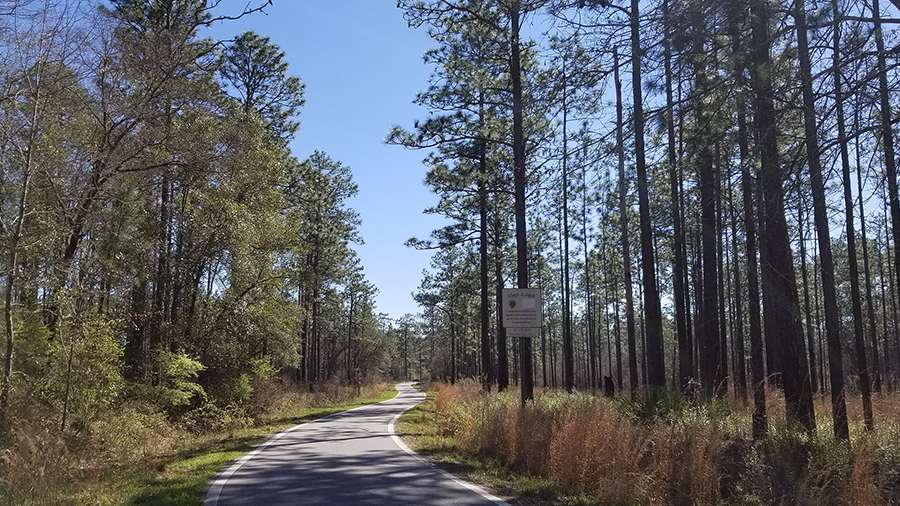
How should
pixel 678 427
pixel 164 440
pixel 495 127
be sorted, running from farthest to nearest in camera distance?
pixel 495 127
pixel 164 440
pixel 678 427

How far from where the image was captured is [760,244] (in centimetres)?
962

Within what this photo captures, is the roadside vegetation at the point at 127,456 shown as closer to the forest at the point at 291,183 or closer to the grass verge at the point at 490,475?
the forest at the point at 291,183

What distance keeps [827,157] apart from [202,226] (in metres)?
18.8

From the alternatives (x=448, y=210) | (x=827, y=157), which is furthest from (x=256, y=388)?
(x=827, y=157)

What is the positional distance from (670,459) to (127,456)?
10250mm

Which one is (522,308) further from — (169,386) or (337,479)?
(169,386)

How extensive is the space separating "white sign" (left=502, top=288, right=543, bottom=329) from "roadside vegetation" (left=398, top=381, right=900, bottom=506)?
6.14 feet

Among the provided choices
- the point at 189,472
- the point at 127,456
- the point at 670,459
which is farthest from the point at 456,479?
the point at 127,456

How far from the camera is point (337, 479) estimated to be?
33.2 ft

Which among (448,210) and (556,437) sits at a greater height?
(448,210)

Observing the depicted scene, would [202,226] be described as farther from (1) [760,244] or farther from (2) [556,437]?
(1) [760,244]

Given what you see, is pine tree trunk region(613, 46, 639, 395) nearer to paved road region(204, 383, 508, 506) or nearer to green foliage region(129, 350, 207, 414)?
paved road region(204, 383, 508, 506)

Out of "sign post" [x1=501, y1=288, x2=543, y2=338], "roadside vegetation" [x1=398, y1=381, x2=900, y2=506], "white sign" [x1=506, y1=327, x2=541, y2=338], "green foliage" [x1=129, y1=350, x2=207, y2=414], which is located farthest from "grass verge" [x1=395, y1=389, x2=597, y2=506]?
"green foliage" [x1=129, y1=350, x2=207, y2=414]

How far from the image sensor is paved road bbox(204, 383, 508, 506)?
328 inches
